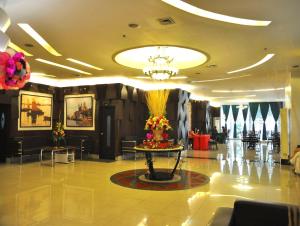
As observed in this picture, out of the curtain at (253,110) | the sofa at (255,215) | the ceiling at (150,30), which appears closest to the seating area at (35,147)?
the ceiling at (150,30)

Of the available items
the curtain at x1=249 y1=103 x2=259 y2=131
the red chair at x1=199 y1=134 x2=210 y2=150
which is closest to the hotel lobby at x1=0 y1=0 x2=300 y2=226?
the red chair at x1=199 y1=134 x2=210 y2=150

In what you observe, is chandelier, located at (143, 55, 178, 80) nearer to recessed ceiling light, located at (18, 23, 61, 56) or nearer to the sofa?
recessed ceiling light, located at (18, 23, 61, 56)

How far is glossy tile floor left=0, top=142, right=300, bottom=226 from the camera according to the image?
4254mm

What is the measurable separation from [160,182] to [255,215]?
457cm

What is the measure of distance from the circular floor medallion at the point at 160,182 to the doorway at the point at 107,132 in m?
2.90

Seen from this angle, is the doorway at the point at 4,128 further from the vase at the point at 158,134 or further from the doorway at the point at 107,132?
the vase at the point at 158,134

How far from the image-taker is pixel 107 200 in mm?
5219

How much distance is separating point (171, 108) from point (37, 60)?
6987mm

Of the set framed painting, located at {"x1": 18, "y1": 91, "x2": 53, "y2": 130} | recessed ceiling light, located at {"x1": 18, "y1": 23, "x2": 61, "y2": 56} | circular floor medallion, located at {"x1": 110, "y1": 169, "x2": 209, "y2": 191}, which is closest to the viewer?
recessed ceiling light, located at {"x1": 18, "y1": 23, "x2": 61, "y2": 56}

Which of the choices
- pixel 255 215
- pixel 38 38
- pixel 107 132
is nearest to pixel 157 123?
pixel 38 38

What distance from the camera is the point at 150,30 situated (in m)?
5.12

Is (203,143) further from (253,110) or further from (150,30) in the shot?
(150,30)

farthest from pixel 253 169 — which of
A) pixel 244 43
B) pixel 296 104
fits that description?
pixel 244 43

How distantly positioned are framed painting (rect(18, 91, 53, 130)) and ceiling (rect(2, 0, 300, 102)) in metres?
3.17
